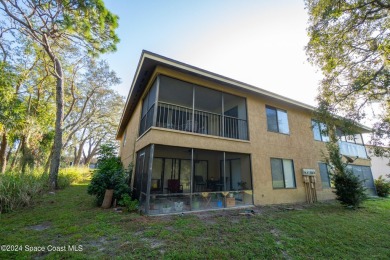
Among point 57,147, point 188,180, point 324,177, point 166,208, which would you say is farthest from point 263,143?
point 57,147

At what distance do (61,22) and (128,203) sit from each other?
A: 11182 mm

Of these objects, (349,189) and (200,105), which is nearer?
(349,189)

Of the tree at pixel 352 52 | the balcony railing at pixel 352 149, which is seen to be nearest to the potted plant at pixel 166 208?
the tree at pixel 352 52

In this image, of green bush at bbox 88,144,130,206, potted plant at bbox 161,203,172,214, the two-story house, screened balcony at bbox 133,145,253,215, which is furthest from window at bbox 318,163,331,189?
green bush at bbox 88,144,130,206

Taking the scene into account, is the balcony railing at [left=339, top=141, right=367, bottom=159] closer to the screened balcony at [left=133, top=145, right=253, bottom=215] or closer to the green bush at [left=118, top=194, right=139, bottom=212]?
the screened balcony at [left=133, top=145, right=253, bottom=215]

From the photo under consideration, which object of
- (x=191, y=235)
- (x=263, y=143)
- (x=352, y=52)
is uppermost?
(x=352, y=52)

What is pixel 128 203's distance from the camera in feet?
21.5

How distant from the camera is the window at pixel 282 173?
29.4ft

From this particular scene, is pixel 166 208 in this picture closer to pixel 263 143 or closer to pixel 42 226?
pixel 42 226

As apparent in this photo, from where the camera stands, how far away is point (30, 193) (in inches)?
283

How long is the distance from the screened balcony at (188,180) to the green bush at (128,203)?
27 cm

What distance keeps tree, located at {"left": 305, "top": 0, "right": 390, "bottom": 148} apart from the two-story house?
2180mm

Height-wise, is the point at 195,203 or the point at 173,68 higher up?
the point at 173,68

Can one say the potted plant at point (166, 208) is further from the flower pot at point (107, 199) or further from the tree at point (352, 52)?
the tree at point (352, 52)
